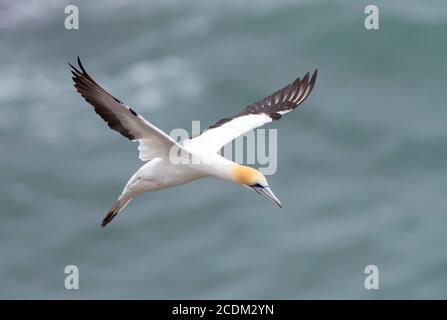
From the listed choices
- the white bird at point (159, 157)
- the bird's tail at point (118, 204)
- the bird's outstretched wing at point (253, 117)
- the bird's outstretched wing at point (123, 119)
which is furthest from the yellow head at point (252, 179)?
the bird's tail at point (118, 204)

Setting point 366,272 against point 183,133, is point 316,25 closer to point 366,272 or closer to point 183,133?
point 366,272

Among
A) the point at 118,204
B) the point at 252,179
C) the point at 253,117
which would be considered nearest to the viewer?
the point at 252,179

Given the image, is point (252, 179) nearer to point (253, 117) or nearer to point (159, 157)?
point (159, 157)

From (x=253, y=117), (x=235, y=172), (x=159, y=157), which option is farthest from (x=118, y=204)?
(x=253, y=117)

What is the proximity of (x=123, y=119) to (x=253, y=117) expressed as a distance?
295cm

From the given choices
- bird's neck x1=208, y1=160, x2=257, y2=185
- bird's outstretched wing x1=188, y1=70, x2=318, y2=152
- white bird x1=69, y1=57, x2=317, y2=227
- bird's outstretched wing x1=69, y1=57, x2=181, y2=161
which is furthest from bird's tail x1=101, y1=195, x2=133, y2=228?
bird's neck x1=208, y1=160, x2=257, y2=185

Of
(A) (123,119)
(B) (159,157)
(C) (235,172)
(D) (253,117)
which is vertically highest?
(D) (253,117)

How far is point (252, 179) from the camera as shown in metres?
14.9

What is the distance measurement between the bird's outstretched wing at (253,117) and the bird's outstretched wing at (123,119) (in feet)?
3.06

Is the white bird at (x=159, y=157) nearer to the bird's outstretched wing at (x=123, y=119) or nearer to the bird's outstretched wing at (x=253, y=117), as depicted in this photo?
the bird's outstretched wing at (x=123, y=119)

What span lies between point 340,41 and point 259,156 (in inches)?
614

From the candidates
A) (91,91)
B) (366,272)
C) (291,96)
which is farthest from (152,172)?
(366,272)

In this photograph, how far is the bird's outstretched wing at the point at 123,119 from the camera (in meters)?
14.5

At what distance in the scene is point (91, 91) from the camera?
14.7m
